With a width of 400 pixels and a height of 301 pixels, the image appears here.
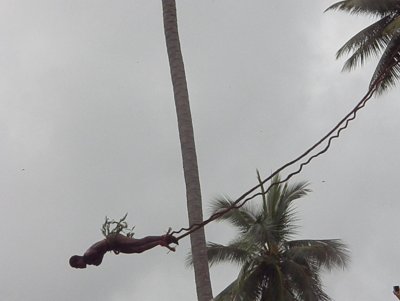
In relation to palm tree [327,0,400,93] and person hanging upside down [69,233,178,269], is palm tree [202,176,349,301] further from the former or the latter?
person hanging upside down [69,233,178,269]

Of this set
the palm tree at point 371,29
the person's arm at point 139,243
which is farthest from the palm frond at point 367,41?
the person's arm at point 139,243

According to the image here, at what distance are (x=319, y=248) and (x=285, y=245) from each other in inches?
38.5

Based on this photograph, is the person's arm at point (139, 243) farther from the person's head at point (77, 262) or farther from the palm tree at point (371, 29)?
the palm tree at point (371, 29)

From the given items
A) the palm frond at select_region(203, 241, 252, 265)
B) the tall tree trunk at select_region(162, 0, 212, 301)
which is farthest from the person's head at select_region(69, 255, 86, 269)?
the palm frond at select_region(203, 241, 252, 265)

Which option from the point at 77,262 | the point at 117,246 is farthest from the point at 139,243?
the point at 77,262

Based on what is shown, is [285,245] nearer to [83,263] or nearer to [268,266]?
[268,266]

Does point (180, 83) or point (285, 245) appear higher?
point (285, 245)

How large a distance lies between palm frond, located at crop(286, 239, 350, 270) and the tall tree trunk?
8.42 m

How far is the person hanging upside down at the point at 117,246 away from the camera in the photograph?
4570mm

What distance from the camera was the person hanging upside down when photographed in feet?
15.0

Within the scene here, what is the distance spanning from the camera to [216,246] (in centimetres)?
1727

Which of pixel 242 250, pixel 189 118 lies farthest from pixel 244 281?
pixel 189 118

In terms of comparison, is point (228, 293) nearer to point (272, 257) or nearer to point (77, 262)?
point (272, 257)

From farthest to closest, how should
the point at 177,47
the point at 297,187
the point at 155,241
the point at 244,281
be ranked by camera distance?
the point at 297,187
the point at 244,281
the point at 177,47
the point at 155,241
